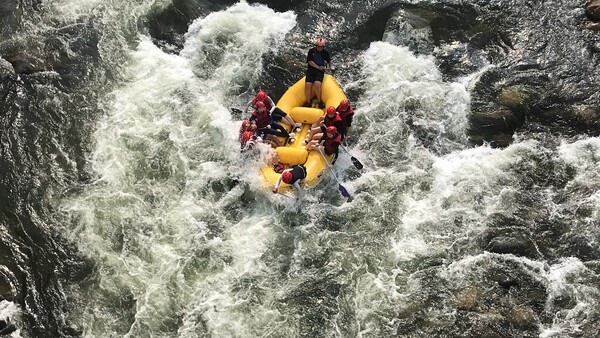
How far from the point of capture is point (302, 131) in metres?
10.4

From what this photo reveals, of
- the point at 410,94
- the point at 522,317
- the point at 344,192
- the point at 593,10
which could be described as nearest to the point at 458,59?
the point at 410,94

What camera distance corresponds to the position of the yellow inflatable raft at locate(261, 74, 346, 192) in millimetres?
9492

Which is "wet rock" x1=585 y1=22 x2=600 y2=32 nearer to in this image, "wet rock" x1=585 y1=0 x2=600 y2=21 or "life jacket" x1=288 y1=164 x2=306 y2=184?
"wet rock" x1=585 y1=0 x2=600 y2=21

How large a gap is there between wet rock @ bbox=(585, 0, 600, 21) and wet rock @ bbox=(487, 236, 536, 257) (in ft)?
21.8

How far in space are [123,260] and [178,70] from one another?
4942mm

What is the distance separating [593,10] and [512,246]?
701 centimetres

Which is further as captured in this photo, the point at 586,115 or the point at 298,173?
the point at 586,115

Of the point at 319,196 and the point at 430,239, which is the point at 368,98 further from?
the point at 430,239

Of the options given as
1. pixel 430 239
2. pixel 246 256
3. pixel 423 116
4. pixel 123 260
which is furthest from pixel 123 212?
pixel 423 116

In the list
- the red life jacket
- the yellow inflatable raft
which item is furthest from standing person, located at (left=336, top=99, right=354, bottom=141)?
the yellow inflatable raft

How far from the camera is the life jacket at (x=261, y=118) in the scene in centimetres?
997

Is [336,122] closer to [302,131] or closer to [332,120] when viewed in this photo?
[332,120]

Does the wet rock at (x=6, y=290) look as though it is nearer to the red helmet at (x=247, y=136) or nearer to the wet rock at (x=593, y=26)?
the red helmet at (x=247, y=136)

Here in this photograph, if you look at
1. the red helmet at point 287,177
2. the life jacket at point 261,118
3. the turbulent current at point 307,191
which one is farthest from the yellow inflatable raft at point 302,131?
the life jacket at point 261,118
